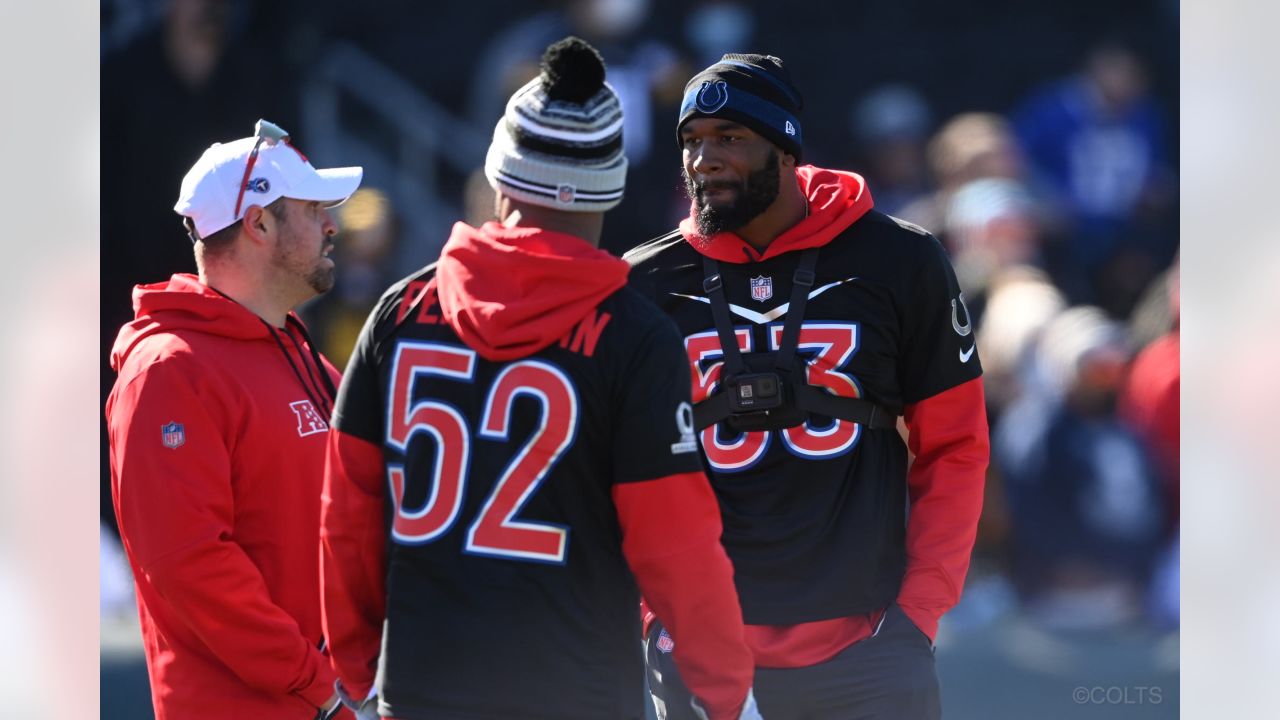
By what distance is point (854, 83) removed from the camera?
5270mm

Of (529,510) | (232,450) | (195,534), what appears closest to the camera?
(529,510)

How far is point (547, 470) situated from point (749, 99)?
1146 millimetres

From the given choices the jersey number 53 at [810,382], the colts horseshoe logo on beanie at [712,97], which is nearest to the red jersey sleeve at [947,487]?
the jersey number 53 at [810,382]

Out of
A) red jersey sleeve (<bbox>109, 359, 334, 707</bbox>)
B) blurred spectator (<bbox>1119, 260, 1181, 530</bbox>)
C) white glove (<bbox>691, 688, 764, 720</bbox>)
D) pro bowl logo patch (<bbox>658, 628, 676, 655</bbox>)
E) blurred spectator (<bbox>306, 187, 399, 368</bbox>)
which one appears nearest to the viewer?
white glove (<bbox>691, 688, 764, 720</bbox>)

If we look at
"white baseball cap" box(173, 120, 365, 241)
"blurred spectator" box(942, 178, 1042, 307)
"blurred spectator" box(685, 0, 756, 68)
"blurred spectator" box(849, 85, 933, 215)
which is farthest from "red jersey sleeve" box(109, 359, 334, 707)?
"blurred spectator" box(942, 178, 1042, 307)

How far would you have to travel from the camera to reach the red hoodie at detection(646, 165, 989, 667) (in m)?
2.72

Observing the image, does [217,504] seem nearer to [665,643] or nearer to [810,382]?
[665,643]

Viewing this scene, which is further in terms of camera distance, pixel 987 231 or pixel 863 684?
pixel 987 231

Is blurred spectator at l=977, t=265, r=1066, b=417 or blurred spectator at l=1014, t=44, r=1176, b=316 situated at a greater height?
blurred spectator at l=1014, t=44, r=1176, b=316

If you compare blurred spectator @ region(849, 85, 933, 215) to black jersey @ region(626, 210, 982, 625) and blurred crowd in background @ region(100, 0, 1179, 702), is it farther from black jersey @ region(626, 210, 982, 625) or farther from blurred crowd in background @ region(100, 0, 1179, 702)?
black jersey @ region(626, 210, 982, 625)

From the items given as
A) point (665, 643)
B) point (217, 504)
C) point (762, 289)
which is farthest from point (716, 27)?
point (217, 504)

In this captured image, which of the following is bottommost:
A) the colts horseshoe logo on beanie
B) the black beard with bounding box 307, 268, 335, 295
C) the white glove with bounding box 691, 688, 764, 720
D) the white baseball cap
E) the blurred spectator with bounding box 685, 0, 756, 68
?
the white glove with bounding box 691, 688, 764, 720

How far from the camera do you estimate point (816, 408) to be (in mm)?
2744

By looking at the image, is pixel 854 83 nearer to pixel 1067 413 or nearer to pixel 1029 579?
pixel 1067 413
